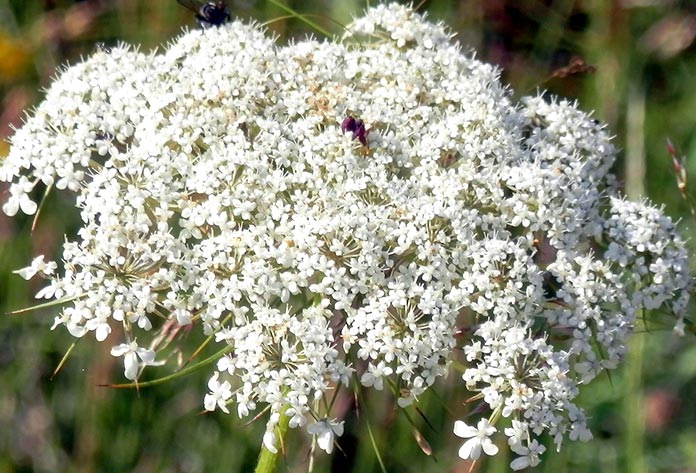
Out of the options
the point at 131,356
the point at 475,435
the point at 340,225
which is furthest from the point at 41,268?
the point at 475,435

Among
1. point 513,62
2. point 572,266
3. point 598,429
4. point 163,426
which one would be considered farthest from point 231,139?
point 513,62

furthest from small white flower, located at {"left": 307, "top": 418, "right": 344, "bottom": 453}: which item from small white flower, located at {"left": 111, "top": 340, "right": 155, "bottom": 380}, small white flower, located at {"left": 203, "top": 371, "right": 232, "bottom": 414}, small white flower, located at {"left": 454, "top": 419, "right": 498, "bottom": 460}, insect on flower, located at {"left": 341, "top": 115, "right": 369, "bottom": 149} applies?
insect on flower, located at {"left": 341, "top": 115, "right": 369, "bottom": 149}

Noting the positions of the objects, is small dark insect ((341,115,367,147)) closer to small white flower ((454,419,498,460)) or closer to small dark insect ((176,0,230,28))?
small dark insect ((176,0,230,28))

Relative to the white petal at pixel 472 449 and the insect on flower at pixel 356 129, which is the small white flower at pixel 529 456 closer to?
the white petal at pixel 472 449

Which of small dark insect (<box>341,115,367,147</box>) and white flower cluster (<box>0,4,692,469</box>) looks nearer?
white flower cluster (<box>0,4,692,469</box>)

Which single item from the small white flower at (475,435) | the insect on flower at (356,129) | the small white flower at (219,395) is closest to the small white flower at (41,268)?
the small white flower at (219,395)

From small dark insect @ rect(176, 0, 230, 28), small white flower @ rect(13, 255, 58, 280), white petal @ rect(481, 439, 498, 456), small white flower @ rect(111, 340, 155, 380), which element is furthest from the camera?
small dark insect @ rect(176, 0, 230, 28)

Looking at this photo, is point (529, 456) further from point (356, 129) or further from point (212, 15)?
point (212, 15)

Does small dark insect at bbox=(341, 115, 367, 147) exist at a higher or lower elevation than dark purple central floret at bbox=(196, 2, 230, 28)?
lower

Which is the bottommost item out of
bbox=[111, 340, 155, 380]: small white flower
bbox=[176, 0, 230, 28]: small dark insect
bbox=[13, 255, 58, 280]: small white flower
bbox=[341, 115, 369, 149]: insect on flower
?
bbox=[111, 340, 155, 380]: small white flower
